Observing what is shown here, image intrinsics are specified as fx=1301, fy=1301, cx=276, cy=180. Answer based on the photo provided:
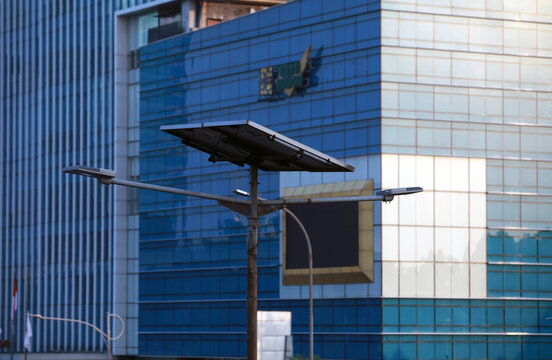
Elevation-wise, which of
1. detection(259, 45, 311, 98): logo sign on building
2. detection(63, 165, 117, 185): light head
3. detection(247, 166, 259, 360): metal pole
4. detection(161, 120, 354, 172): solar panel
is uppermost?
detection(259, 45, 311, 98): logo sign on building

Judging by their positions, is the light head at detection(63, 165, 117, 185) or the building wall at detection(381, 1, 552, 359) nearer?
the light head at detection(63, 165, 117, 185)

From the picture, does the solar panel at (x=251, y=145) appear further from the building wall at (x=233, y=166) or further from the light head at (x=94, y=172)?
the building wall at (x=233, y=166)

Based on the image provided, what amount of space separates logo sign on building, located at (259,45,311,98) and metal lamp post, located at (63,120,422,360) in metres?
59.5

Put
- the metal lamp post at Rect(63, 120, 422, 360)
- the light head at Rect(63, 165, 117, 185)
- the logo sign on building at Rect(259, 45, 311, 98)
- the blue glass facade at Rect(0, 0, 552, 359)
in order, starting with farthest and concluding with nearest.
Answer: the logo sign on building at Rect(259, 45, 311, 98)
the blue glass facade at Rect(0, 0, 552, 359)
the metal lamp post at Rect(63, 120, 422, 360)
the light head at Rect(63, 165, 117, 185)

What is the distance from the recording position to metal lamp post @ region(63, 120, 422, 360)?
22781mm

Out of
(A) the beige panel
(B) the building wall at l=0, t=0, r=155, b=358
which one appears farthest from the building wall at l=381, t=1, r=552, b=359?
(B) the building wall at l=0, t=0, r=155, b=358

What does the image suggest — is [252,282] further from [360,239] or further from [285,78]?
[285,78]

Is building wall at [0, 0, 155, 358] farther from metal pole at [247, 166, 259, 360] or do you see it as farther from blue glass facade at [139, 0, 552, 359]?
metal pole at [247, 166, 259, 360]

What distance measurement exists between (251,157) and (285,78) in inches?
2428

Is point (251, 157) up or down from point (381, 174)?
down

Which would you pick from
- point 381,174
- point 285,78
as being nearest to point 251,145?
point 381,174

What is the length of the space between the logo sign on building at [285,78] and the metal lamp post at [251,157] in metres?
59.5

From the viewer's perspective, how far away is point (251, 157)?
24.0 metres

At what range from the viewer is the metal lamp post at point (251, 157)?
74.7 feet
